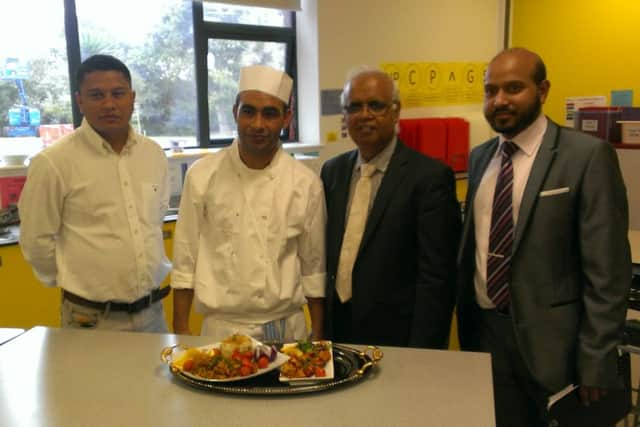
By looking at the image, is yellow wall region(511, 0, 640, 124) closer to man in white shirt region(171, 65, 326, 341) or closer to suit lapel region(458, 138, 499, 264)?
suit lapel region(458, 138, 499, 264)

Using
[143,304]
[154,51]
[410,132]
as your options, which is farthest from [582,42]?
[143,304]

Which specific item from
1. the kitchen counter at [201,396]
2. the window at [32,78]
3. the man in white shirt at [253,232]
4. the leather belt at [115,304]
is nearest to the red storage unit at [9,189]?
the window at [32,78]

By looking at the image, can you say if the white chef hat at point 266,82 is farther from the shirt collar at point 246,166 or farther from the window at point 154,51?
the window at point 154,51

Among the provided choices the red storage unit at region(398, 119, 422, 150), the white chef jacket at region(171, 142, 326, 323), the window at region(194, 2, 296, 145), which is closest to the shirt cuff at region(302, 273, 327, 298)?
the white chef jacket at region(171, 142, 326, 323)

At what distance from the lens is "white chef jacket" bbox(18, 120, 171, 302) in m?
1.94

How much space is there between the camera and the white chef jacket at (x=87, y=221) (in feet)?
6.35

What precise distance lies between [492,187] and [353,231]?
44cm

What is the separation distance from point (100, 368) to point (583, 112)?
283cm

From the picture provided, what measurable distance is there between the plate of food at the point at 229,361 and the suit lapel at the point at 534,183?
2.40 feet

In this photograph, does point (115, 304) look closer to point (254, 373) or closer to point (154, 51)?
point (254, 373)

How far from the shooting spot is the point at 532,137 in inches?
67.0

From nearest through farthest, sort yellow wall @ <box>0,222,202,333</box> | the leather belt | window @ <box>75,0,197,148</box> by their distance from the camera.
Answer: the leather belt < yellow wall @ <box>0,222,202,333</box> < window @ <box>75,0,197,148</box>

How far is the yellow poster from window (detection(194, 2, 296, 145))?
84 centimetres

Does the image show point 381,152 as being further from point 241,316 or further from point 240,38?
point 240,38
